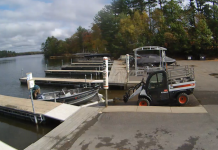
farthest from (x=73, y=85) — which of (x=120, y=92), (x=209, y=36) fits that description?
(x=209, y=36)

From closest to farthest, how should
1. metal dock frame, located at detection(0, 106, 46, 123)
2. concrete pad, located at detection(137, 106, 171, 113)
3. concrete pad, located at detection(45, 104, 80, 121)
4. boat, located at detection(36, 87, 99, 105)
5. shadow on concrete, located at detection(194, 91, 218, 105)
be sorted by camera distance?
concrete pad, located at detection(137, 106, 171, 113) → concrete pad, located at detection(45, 104, 80, 121) → shadow on concrete, located at detection(194, 91, 218, 105) → metal dock frame, located at detection(0, 106, 46, 123) → boat, located at detection(36, 87, 99, 105)

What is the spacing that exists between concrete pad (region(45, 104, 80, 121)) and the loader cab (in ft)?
12.6

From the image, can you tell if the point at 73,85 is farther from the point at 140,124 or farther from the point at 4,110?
the point at 140,124

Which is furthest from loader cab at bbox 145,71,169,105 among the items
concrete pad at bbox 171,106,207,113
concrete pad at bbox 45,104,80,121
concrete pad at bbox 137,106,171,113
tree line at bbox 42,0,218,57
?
tree line at bbox 42,0,218,57

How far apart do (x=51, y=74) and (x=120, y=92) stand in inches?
869

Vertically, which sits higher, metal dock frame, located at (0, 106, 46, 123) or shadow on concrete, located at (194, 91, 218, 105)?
shadow on concrete, located at (194, 91, 218, 105)

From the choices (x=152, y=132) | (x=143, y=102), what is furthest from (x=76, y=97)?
(x=152, y=132)

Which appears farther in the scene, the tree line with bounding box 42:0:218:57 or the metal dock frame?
the tree line with bounding box 42:0:218:57

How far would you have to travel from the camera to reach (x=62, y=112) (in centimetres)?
999

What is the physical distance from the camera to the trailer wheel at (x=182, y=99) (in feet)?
32.4

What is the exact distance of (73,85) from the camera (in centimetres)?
2462

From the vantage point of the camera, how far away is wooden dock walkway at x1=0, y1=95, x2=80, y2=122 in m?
9.92

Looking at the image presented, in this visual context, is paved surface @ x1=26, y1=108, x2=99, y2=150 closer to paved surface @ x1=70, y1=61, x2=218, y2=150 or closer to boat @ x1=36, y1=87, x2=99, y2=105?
paved surface @ x1=70, y1=61, x2=218, y2=150

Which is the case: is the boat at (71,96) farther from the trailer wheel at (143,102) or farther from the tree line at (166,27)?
the tree line at (166,27)
